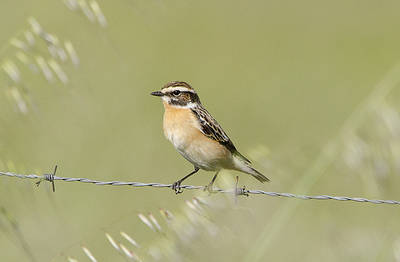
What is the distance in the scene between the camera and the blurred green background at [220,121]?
174 inches

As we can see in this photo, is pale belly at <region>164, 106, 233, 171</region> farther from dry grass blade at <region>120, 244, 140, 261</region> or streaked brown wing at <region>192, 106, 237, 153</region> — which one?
dry grass blade at <region>120, 244, 140, 261</region>

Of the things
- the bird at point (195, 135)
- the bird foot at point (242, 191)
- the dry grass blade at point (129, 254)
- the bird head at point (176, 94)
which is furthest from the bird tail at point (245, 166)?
the dry grass blade at point (129, 254)

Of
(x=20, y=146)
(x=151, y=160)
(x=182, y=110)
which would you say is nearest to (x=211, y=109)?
(x=151, y=160)

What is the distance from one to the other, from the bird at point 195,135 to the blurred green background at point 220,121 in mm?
257

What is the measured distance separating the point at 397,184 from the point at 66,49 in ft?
18.4

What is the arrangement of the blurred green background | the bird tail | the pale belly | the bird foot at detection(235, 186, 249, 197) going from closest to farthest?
1. the blurred green background
2. the bird foot at detection(235, 186, 249, 197)
3. the pale belly
4. the bird tail

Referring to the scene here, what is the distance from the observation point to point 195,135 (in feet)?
18.9

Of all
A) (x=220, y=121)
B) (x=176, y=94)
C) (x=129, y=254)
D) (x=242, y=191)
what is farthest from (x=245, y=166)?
(x=220, y=121)

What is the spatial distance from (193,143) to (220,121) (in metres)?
5.44

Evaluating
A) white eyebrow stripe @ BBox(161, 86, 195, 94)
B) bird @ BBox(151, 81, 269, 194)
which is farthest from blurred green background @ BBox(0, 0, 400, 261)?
white eyebrow stripe @ BBox(161, 86, 195, 94)

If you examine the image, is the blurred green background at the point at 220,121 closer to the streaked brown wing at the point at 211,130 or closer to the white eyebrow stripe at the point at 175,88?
the streaked brown wing at the point at 211,130

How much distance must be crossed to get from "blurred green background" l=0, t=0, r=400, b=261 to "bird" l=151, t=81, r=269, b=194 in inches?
10.1

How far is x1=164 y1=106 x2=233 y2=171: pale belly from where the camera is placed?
573 centimetres

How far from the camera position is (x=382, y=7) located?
16453 mm
